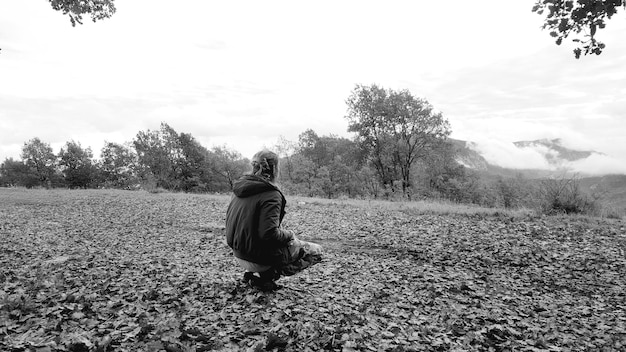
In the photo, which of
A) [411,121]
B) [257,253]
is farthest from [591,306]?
[411,121]

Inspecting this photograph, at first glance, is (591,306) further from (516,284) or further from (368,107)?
(368,107)

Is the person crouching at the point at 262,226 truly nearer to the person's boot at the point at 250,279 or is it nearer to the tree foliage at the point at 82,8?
the person's boot at the point at 250,279

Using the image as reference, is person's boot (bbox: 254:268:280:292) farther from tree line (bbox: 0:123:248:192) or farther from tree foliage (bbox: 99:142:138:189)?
tree foliage (bbox: 99:142:138:189)

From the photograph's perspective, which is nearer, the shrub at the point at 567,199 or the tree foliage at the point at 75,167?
the shrub at the point at 567,199

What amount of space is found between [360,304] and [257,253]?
2067 millimetres

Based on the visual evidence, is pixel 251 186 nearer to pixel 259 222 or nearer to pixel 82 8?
pixel 259 222

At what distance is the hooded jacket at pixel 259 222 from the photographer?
5.03 meters

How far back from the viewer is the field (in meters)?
4.56

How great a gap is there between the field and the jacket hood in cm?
172

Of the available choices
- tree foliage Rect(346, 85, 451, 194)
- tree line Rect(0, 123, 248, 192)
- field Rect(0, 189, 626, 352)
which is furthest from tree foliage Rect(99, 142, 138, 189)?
field Rect(0, 189, 626, 352)

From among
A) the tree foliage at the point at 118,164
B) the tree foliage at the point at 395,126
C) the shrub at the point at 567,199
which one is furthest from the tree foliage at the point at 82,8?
the tree foliage at the point at 118,164

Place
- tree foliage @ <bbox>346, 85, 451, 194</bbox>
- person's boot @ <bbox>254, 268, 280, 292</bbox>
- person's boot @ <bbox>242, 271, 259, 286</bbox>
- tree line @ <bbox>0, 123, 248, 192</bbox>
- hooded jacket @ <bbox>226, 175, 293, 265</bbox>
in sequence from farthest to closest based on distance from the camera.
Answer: tree line @ <bbox>0, 123, 248, 192</bbox> → tree foliage @ <bbox>346, 85, 451, 194</bbox> → person's boot @ <bbox>242, 271, 259, 286</bbox> → person's boot @ <bbox>254, 268, 280, 292</bbox> → hooded jacket @ <bbox>226, 175, 293, 265</bbox>

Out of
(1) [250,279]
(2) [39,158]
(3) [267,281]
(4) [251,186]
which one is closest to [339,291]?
(3) [267,281]

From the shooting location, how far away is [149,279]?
22.0ft
